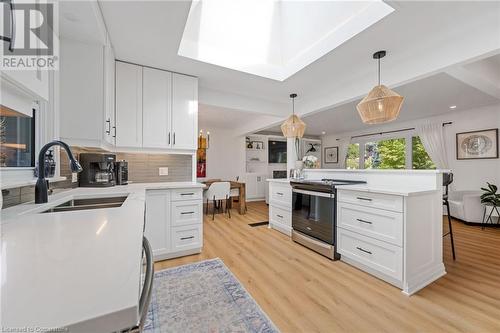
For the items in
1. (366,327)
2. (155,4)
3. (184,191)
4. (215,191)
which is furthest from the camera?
(215,191)

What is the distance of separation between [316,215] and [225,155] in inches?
177

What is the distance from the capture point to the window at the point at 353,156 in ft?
22.3

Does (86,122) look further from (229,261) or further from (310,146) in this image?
(310,146)

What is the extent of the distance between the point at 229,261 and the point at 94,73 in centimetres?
243

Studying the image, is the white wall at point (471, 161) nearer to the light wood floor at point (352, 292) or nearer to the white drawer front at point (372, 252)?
the light wood floor at point (352, 292)

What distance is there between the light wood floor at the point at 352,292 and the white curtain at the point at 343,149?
437cm

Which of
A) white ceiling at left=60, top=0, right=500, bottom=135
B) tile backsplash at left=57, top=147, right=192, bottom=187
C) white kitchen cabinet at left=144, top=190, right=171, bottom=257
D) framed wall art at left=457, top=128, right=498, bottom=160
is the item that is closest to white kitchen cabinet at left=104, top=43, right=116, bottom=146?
white ceiling at left=60, top=0, right=500, bottom=135

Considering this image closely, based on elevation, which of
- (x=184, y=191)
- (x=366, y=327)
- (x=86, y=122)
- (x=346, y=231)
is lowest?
(x=366, y=327)

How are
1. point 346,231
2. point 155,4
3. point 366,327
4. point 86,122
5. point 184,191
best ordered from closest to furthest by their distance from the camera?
point 366,327 < point 155,4 < point 86,122 < point 346,231 < point 184,191

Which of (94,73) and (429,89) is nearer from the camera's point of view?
(94,73)

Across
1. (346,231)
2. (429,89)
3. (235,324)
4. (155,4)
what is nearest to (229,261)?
(235,324)

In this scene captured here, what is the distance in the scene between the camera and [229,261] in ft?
7.98

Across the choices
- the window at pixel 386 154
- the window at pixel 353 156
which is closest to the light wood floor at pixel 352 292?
the window at pixel 386 154

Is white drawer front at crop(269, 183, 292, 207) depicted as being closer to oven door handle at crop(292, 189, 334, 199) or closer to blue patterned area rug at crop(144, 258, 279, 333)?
oven door handle at crop(292, 189, 334, 199)
